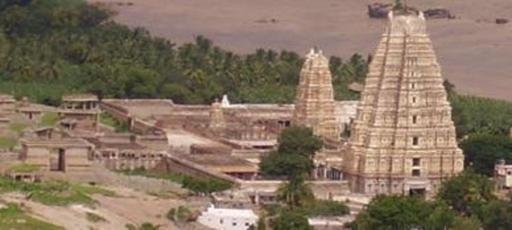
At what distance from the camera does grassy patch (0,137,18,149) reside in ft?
195

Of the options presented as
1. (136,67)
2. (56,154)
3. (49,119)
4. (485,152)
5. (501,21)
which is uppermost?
(501,21)

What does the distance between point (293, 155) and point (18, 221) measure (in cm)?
1024

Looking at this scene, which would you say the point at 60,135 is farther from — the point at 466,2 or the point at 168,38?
the point at 466,2

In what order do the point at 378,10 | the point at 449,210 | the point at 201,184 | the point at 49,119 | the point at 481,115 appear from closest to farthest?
the point at 449,210, the point at 201,184, the point at 49,119, the point at 481,115, the point at 378,10

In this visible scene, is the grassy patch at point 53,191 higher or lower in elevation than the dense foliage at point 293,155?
lower

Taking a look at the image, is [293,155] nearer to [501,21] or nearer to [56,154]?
[56,154]

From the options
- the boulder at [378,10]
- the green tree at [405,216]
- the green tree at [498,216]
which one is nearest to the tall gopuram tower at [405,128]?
the green tree at [498,216]

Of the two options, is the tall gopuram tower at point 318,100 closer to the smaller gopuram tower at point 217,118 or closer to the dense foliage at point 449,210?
the smaller gopuram tower at point 217,118

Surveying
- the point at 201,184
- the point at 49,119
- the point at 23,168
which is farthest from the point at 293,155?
the point at 49,119

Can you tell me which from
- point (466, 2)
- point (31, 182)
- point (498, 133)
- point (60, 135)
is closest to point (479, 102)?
point (498, 133)

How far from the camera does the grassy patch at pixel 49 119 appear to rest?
210 ft

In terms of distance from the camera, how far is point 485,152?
58688 mm

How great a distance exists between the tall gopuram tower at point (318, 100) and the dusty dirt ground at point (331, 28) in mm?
15208

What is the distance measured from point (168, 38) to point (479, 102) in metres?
21.5
